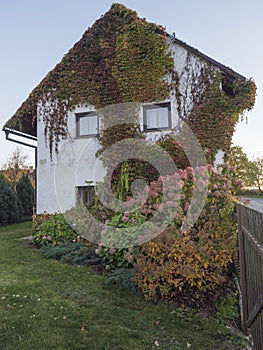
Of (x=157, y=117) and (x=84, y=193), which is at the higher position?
(x=157, y=117)

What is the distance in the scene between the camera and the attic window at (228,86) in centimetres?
925

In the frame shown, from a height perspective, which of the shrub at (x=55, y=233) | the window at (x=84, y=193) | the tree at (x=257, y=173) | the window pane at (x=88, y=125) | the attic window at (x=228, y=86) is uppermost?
the attic window at (x=228, y=86)

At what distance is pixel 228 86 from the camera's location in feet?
30.8

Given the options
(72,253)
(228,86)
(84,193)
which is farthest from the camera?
Result: (84,193)

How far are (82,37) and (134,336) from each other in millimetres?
9673

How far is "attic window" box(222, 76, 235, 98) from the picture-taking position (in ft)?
30.3

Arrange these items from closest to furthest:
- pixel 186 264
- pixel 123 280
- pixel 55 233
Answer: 1. pixel 186 264
2. pixel 123 280
3. pixel 55 233

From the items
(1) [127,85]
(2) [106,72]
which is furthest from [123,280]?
(2) [106,72]

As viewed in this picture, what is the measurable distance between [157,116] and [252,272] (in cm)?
716

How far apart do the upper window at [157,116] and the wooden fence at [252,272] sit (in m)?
5.94

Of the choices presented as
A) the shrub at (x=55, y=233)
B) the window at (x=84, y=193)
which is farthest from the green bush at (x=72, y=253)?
the window at (x=84, y=193)

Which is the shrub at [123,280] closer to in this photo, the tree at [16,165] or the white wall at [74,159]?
the white wall at [74,159]

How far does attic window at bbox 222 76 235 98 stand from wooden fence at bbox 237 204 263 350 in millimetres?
6405

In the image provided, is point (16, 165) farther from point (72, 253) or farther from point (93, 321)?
point (93, 321)
